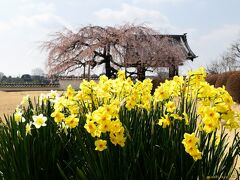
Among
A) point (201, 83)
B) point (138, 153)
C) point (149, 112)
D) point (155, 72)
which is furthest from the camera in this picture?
point (155, 72)

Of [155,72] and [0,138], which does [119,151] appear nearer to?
[0,138]

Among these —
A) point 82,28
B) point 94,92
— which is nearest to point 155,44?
point 82,28

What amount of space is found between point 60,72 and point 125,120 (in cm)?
2149

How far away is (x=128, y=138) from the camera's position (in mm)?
2686

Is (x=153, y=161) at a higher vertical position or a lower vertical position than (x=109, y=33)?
lower

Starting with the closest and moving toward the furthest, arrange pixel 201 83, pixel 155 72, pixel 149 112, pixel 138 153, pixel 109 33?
1. pixel 138 153
2. pixel 201 83
3. pixel 149 112
4. pixel 109 33
5. pixel 155 72

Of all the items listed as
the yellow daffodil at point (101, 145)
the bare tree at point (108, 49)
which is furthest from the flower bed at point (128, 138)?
the bare tree at point (108, 49)

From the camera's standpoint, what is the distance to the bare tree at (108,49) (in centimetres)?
2322

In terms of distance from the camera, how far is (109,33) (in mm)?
23453

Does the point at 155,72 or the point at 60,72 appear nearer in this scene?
the point at 60,72

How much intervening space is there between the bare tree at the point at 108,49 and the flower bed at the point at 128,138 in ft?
64.6

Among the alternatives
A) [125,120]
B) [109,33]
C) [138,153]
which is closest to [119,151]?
[138,153]

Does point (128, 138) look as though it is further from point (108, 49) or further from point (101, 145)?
point (108, 49)

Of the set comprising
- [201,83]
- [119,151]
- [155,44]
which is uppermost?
[155,44]
